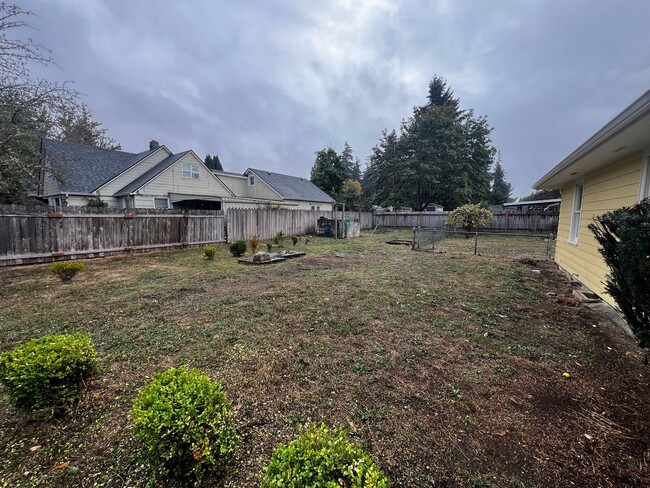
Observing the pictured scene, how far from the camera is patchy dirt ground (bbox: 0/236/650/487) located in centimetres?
170

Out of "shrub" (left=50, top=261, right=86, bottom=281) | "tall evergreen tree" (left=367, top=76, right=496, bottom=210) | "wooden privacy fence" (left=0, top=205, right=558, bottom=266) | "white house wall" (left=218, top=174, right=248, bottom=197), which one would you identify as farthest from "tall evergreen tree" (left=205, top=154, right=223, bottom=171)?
"shrub" (left=50, top=261, right=86, bottom=281)

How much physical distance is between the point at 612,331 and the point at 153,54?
1762 cm

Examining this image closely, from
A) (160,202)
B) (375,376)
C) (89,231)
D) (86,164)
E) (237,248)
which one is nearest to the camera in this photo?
(375,376)

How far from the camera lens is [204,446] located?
1512 mm

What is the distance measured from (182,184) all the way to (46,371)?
17032 millimetres

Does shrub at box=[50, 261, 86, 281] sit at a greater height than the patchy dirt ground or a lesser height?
greater

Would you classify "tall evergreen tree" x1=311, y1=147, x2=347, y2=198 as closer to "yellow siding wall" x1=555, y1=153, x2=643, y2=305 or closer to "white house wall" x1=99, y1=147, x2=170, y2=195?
"white house wall" x1=99, y1=147, x2=170, y2=195

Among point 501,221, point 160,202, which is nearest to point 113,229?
point 160,202

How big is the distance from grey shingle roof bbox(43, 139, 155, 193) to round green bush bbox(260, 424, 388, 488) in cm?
1745

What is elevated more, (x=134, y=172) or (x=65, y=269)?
(x=134, y=172)

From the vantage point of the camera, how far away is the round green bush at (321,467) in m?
1.04

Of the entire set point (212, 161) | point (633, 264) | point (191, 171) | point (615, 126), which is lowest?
point (633, 264)

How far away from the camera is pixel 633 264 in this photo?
6.27ft

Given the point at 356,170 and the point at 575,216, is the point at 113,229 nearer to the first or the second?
the point at 575,216
